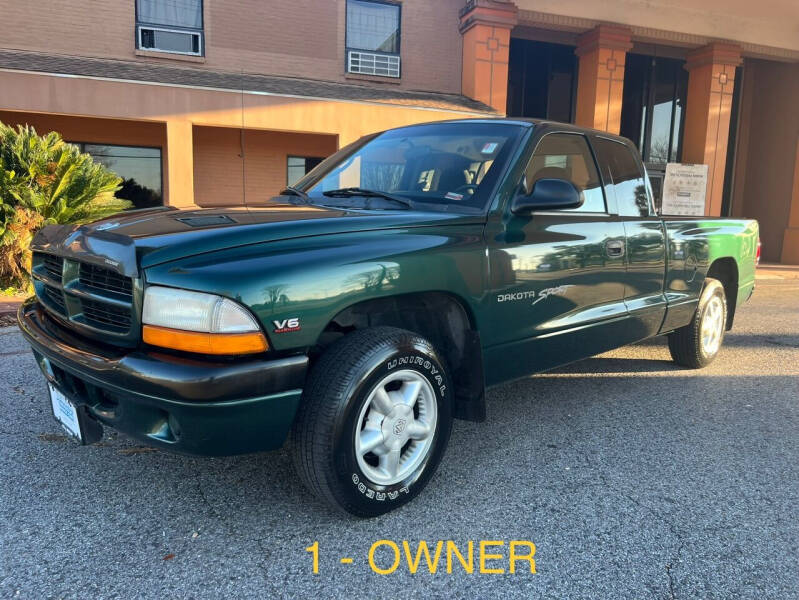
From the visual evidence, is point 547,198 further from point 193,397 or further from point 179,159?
point 179,159

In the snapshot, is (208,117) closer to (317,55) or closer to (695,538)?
(317,55)

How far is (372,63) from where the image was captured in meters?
13.7

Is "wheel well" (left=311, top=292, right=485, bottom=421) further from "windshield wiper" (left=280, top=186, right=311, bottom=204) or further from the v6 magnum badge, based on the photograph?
"windshield wiper" (left=280, top=186, right=311, bottom=204)

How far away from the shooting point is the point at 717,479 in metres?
3.08

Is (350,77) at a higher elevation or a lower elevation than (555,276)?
higher

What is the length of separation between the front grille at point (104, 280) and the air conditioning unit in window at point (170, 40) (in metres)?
11.4

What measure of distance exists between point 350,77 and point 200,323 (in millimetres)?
12456

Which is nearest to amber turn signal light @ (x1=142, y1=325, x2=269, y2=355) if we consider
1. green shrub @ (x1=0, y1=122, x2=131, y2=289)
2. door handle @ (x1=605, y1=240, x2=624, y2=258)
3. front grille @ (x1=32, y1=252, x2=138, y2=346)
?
front grille @ (x1=32, y1=252, x2=138, y2=346)

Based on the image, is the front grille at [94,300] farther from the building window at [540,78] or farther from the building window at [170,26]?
the building window at [540,78]

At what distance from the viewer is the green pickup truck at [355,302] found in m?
2.19

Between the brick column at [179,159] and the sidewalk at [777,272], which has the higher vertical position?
the brick column at [179,159]

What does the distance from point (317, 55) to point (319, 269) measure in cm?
1219

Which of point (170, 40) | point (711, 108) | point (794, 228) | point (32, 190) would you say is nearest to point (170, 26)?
point (170, 40)

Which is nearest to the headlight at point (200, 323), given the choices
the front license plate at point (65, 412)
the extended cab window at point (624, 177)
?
the front license plate at point (65, 412)
